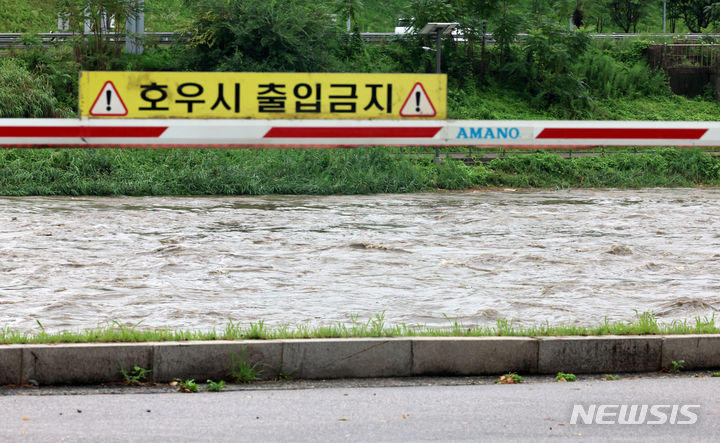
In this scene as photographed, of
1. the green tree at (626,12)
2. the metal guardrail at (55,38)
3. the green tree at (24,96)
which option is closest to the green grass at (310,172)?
the green tree at (24,96)

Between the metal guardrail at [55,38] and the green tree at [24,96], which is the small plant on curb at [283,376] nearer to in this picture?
the green tree at [24,96]

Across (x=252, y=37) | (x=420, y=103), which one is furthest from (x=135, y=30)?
(x=420, y=103)

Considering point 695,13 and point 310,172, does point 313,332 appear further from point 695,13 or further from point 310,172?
point 695,13

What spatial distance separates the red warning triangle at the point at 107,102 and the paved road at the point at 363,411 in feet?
23.9

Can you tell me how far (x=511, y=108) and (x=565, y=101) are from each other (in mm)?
2215

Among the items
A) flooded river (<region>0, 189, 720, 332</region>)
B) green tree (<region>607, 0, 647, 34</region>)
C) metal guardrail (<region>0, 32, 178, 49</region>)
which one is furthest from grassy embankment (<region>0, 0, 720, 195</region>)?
green tree (<region>607, 0, 647, 34</region>)

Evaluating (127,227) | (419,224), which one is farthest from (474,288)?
(127,227)

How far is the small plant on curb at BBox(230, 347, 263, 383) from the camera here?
20.3ft

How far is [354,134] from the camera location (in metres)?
11.4

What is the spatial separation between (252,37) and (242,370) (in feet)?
81.7

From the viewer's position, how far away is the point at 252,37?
30000mm

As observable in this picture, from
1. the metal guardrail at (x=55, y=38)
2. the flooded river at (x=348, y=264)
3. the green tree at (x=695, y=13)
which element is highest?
the green tree at (x=695, y=13)

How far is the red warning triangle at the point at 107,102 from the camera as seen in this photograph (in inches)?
498

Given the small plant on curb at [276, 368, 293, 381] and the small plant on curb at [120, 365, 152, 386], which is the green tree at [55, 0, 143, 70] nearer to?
the small plant on curb at [120, 365, 152, 386]
